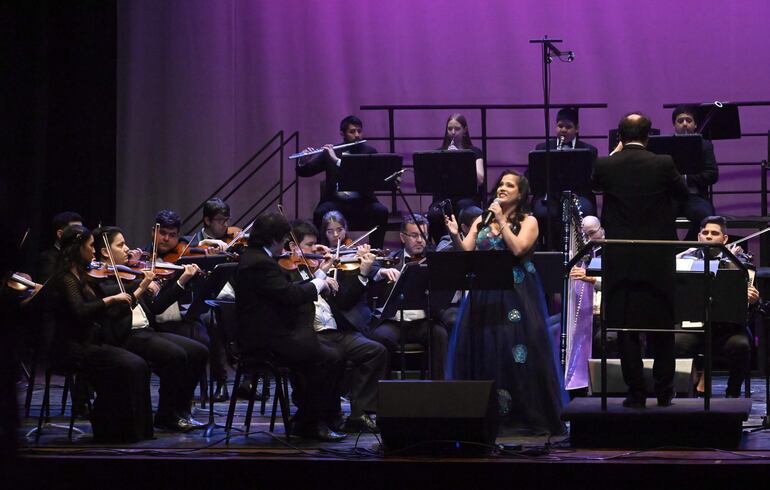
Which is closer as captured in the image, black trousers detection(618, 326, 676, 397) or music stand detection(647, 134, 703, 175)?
black trousers detection(618, 326, 676, 397)

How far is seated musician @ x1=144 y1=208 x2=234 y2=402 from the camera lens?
6.94m

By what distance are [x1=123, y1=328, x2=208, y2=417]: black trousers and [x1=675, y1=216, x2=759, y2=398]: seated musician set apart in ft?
9.86

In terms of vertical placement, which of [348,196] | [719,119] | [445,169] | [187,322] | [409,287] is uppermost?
[719,119]

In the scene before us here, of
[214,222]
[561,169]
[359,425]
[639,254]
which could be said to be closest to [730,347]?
[561,169]

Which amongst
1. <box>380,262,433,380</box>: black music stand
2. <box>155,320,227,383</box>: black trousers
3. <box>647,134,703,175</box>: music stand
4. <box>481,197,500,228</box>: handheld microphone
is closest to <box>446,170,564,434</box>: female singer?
<box>481,197,500,228</box>: handheld microphone

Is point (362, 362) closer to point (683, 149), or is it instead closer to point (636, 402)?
→ point (636, 402)

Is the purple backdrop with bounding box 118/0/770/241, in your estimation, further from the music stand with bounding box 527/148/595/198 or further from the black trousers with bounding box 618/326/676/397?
the black trousers with bounding box 618/326/676/397

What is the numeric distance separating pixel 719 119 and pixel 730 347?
234 cm

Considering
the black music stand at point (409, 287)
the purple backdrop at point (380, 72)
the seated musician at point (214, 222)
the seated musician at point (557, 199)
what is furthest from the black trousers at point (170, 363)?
the purple backdrop at point (380, 72)

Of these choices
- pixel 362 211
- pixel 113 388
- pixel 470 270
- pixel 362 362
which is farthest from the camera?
pixel 362 211

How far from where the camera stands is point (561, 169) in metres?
7.90

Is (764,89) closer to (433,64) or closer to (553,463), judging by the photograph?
(433,64)

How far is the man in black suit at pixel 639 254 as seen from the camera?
5.21m

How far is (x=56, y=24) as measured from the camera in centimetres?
956
